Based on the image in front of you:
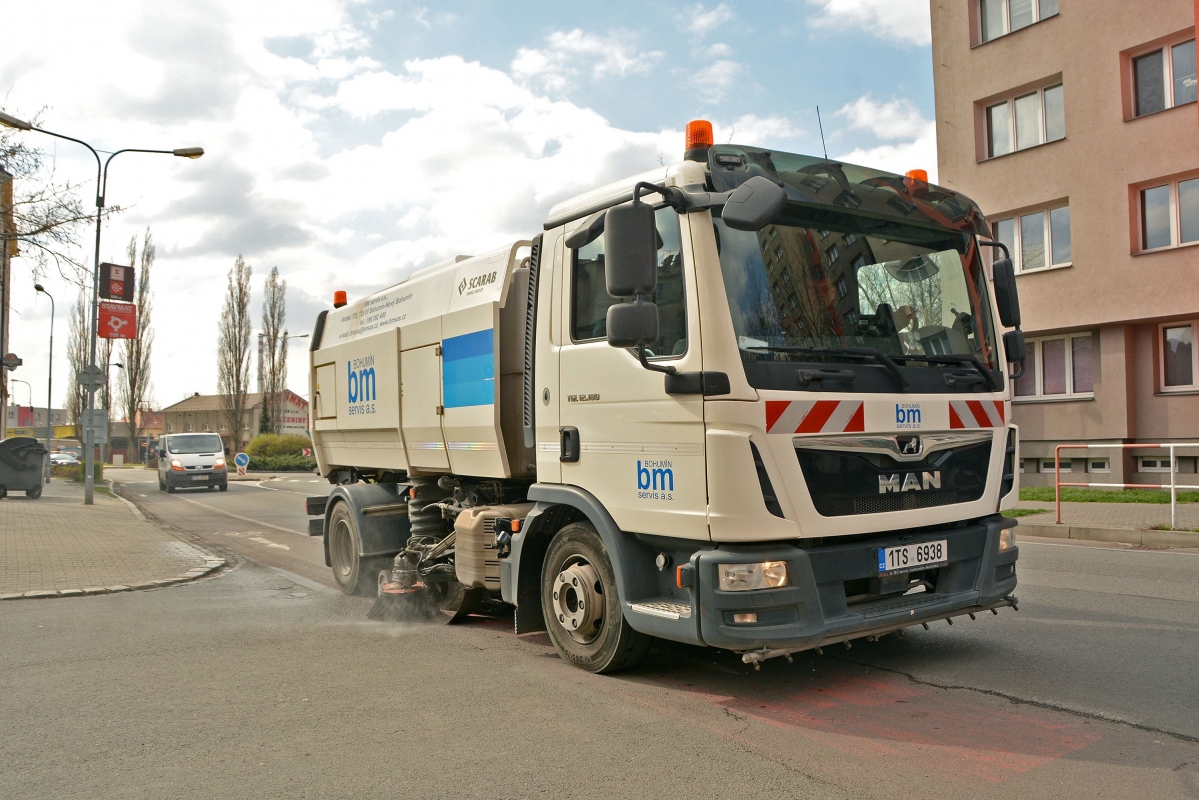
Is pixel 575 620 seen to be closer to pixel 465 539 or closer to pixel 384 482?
pixel 465 539

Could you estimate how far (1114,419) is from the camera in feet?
60.4

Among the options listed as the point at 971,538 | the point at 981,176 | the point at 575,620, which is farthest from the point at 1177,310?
the point at 575,620

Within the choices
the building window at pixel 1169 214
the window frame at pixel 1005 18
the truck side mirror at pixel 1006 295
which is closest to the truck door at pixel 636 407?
the truck side mirror at pixel 1006 295

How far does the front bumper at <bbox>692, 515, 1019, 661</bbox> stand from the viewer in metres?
4.34

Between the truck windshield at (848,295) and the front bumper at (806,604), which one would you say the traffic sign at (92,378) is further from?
the front bumper at (806,604)

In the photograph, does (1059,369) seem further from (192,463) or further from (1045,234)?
(192,463)

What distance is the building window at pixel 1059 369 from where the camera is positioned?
63.3 feet

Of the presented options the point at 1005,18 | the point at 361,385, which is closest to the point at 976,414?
the point at 361,385

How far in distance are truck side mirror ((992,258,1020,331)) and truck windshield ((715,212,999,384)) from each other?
0.87 ft

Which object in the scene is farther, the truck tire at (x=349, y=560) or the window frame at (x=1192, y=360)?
the window frame at (x=1192, y=360)

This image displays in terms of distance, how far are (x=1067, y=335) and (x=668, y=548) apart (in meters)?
17.6

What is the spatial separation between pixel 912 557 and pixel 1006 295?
1.88m

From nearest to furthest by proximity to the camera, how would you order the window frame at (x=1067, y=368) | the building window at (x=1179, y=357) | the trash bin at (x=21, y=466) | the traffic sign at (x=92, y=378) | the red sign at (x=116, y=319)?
1. the building window at (x=1179, y=357)
2. the window frame at (x=1067, y=368)
3. the red sign at (x=116, y=319)
4. the traffic sign at (x=92, y=378)
5. the trash bin at (x=21, y=466)

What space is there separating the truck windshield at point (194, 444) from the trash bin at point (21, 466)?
19.3 ft
